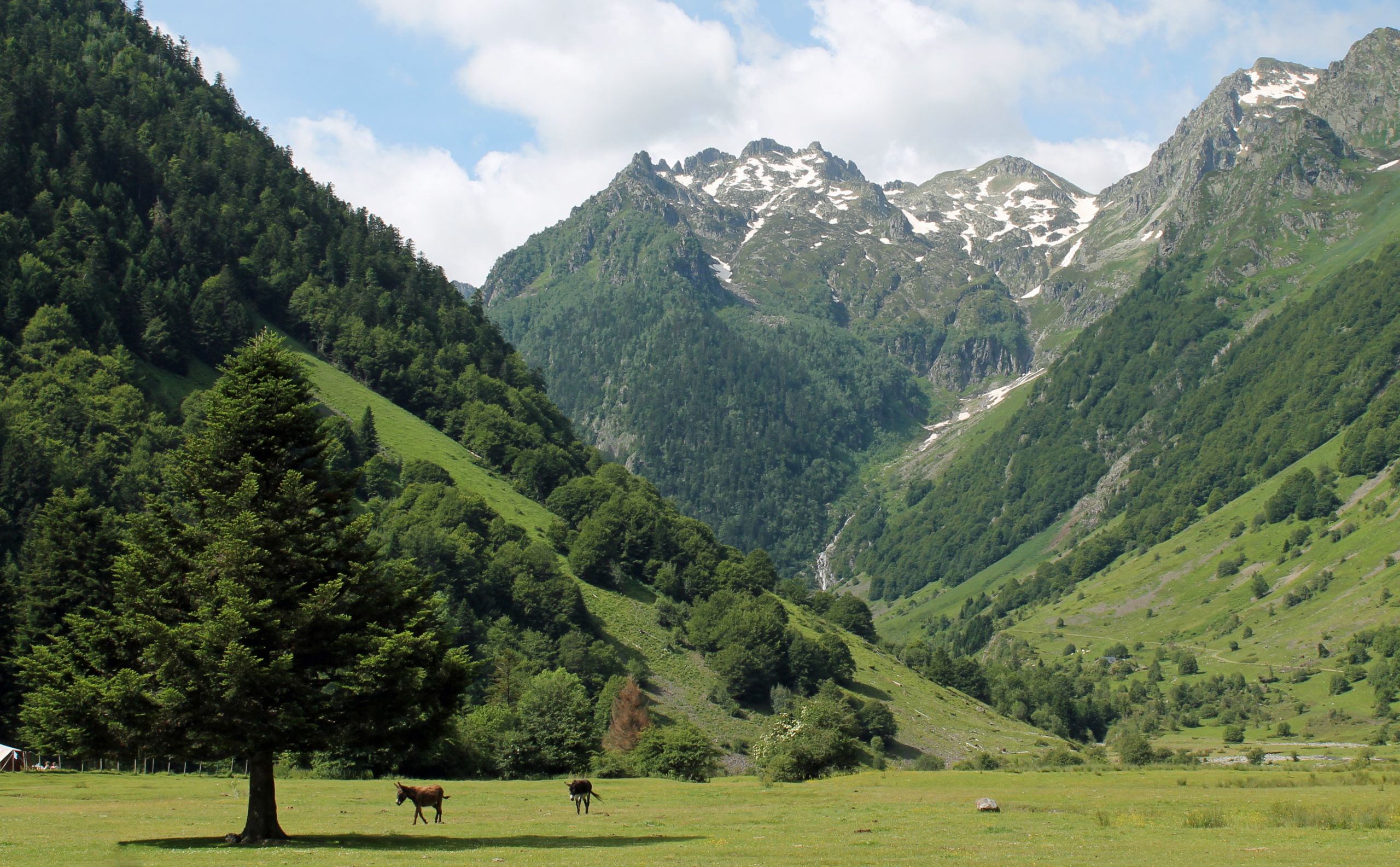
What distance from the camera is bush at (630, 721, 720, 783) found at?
80.1m

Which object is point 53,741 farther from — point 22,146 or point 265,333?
point 22,146

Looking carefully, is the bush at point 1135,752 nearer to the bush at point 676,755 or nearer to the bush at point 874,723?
the bush at point 874,723

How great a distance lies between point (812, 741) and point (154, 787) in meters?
44.7

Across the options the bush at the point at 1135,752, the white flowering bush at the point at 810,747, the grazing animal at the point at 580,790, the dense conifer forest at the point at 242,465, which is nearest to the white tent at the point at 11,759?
the dense conifer forest at the point at 242,465

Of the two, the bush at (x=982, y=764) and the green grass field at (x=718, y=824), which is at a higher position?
the green grass field at (x=718, y=824)

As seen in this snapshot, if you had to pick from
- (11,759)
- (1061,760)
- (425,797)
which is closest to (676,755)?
(1061,760)

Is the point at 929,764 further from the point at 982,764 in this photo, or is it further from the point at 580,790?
the point at 580,790

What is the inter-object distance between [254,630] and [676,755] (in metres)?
53.9

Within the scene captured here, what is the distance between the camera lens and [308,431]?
34.8 m

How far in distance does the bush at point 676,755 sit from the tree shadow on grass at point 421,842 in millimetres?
46518

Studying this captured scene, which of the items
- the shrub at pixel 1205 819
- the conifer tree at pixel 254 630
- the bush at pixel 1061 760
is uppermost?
the conifer tree at pixel 254 630

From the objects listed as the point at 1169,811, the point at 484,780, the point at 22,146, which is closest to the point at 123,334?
the point at 22,146

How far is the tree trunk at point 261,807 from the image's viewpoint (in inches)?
1222

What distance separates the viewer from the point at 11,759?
61469mm
